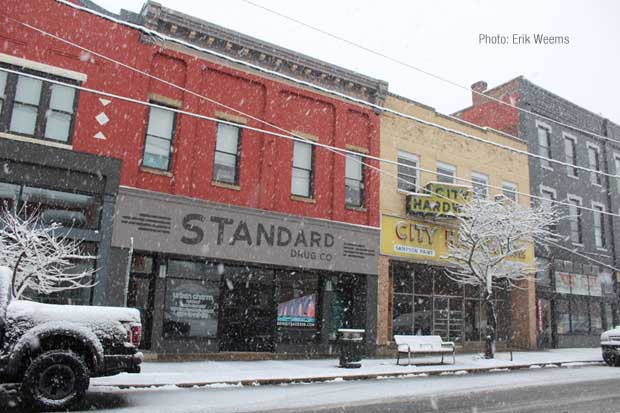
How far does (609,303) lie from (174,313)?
2309 centimetres

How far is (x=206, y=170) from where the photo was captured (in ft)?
52.1

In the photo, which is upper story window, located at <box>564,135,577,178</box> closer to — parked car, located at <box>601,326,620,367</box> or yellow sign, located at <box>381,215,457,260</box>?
yellow sign, located at <box>381,215,457,260</box>

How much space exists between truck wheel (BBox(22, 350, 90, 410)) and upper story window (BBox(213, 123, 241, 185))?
9.50 m

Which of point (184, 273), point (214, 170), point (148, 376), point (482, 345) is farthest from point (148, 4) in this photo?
point (482, 345)

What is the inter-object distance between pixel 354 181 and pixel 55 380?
13.6 meters

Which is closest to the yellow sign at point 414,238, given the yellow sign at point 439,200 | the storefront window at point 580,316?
the yellow sign at point 439,200

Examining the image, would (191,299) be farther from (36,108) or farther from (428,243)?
(428,243)

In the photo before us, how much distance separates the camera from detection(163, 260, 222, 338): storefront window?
14711 mm

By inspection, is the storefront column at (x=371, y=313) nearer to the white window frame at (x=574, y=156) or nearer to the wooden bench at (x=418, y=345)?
the wooden bench at (x=418, y=345)

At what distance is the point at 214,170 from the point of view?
53.1ft

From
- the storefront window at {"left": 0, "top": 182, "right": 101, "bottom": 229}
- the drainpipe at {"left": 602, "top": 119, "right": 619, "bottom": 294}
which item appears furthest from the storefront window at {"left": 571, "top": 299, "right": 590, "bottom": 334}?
the storefront window at {"left": 0, "top": 182, "right": 101, "bottom": 229}

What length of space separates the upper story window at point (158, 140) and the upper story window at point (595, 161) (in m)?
23.5

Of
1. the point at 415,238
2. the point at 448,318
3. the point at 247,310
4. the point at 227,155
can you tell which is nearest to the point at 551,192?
the point at 448,318

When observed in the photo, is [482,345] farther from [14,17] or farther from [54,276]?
[14,17]
